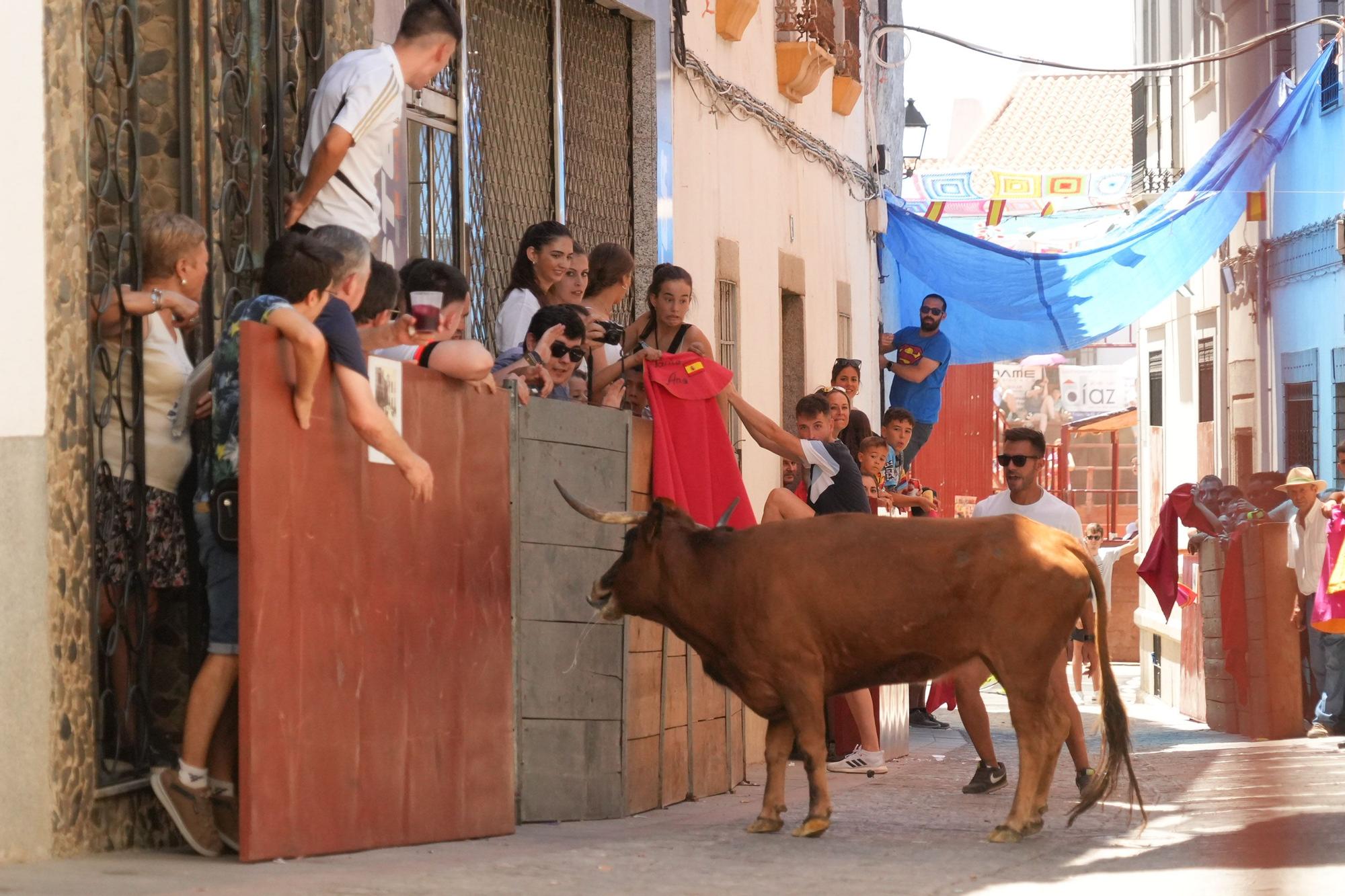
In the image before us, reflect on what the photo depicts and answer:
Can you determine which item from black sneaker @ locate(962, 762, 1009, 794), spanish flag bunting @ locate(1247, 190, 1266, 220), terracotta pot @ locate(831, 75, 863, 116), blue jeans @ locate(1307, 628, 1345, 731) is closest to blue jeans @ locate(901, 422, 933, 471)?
terracotta pot @ locate(831, 75, 863, 116)

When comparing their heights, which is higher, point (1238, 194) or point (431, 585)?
point (1238, 194)

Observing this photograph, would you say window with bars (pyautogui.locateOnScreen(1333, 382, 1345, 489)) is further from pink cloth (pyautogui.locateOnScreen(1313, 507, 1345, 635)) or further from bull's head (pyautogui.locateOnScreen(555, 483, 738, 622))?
bull's head (pyautogui.locateOnScreen(555, 483, 738, 622))

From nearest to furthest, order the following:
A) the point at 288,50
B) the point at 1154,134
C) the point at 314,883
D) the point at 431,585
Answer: the point at 314,883
the point at 431,585
the point at 288,50
the point at 1154,134

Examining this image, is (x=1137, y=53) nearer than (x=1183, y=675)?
No

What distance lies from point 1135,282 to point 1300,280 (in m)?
Answer: 3.70

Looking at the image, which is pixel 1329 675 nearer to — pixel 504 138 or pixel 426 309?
pixel 504 138

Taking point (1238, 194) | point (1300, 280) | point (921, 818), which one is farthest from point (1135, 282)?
point (921, 818)

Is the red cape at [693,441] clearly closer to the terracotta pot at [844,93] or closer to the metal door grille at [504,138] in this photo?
the metal door grille at [504,138]

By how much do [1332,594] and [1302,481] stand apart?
5.97 ft

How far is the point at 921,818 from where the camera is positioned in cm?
927

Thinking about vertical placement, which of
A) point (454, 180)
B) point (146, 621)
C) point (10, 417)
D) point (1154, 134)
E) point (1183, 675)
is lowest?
point (1183, 675)

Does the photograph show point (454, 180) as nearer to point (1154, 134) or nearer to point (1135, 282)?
point (1135, 282)

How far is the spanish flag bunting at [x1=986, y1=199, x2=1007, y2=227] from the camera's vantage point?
2905cm

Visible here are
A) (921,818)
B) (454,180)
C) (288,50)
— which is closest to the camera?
(288,50)
